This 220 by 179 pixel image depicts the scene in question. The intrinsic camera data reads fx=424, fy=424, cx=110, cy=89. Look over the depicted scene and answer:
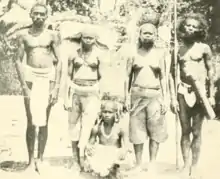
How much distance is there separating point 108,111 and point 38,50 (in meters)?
0.24

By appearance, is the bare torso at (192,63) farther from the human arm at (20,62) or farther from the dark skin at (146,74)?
the human arm at (20,62)

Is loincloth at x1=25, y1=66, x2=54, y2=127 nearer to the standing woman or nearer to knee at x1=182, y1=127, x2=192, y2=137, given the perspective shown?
the standing woman

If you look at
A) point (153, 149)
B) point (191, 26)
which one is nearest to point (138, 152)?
point (153, 149)

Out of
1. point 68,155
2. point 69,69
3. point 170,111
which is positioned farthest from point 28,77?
point 170,111

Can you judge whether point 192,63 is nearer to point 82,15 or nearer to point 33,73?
point 82,15

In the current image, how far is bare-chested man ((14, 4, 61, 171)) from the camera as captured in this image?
1.11 meters

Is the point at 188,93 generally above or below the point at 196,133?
above

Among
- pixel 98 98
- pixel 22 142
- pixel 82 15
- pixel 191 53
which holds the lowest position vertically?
pixel 22 142

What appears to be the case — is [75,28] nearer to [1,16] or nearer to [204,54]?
[1,16]

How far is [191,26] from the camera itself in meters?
1.16

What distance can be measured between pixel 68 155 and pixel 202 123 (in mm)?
374

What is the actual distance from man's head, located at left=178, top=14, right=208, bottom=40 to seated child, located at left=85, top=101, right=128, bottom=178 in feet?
0.91

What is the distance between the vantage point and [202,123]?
3.81ft

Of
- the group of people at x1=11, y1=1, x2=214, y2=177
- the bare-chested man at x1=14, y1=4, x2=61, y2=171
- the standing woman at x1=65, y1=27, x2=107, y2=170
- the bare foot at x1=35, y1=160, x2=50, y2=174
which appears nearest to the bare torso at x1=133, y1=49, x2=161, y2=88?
the group of people at x1=11, y1=1, x2=214, y2=177
